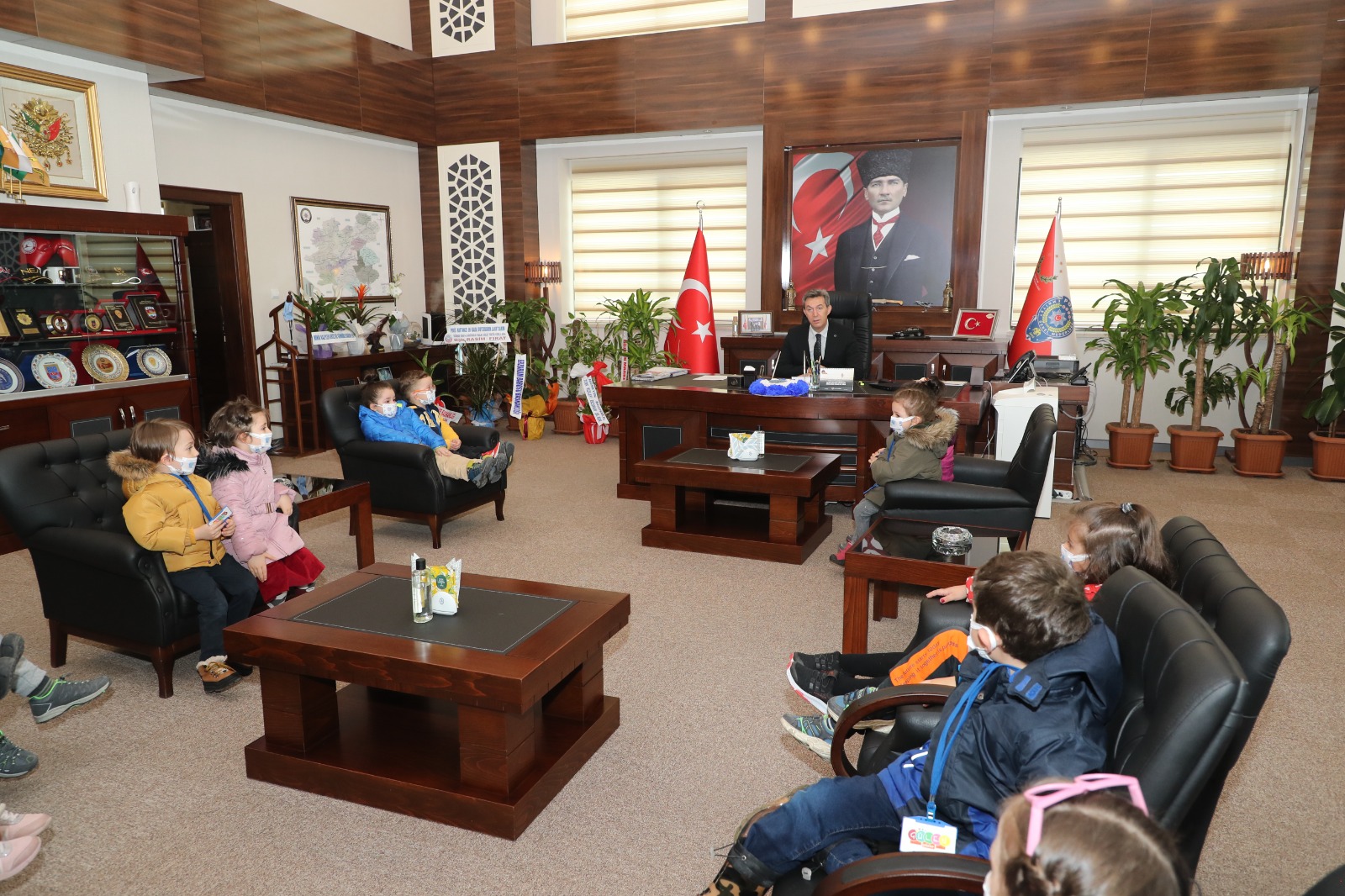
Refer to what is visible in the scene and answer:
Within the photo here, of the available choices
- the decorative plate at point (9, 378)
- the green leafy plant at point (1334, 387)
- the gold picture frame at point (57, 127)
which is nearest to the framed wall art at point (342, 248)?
the gold picture frame at point (57, 127)

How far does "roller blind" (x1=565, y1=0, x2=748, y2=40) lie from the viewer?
808 centimetres

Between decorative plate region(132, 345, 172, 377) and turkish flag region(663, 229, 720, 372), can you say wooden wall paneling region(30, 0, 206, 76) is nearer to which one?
decorative plate region(132, 345, 172, 377)

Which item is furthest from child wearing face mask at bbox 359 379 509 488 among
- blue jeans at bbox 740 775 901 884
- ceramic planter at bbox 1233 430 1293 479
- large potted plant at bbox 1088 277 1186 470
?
ceramic planter at bbox 1233 430 1293 479

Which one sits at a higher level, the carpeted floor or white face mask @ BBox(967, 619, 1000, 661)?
white face mask @ BBox(967, 619, 1000, 661)

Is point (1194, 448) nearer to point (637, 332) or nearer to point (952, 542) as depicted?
point (952, 542)

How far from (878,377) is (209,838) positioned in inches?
226

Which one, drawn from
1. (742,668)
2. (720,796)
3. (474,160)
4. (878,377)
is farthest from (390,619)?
(474,160)

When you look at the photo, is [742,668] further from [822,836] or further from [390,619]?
[822,836]

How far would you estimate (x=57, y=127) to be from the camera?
536 cm

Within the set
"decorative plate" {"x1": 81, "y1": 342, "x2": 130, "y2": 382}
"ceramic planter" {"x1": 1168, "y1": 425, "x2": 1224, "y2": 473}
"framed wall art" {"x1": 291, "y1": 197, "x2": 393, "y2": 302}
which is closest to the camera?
"decorative plate" {"x1": 81, "y1": 342, "x2": 130, "y2": 382}

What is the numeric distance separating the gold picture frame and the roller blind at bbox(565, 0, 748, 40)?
181 inches

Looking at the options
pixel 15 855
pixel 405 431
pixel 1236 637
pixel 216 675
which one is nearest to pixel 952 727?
pixel 1236 637

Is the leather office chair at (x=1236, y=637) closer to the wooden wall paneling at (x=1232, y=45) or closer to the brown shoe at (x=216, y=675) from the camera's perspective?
the brown shoe at (x=216, y=675)

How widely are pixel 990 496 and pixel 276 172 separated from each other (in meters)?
6.59
